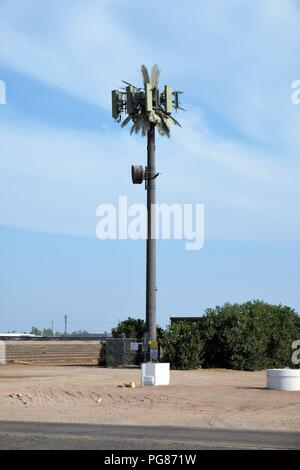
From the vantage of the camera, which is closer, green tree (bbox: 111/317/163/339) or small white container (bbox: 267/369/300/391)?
small white container (bbox: 267/369/300/391)

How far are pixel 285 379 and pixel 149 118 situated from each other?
71.7ft

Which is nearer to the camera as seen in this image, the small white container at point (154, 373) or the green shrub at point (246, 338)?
the small white container at point (154, 373)

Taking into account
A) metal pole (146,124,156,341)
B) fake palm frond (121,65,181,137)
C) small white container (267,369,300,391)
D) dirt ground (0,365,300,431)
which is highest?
fake palm frond (121,65,181,137)

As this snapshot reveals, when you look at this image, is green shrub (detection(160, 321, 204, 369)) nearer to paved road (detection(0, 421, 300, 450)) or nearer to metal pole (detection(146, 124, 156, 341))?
metal pole (detection(146, 124, 156, 341))

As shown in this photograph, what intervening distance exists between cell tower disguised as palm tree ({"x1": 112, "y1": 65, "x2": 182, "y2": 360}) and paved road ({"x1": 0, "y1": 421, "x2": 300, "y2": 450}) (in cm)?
2477

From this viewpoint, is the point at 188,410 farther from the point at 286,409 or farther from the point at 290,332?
the point at 290,332

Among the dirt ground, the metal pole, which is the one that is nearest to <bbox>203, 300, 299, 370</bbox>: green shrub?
the metal pole

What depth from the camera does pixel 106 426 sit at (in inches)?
679

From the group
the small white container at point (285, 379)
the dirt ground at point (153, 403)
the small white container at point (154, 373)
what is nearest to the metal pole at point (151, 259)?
the dirt ground at point (153, 403)

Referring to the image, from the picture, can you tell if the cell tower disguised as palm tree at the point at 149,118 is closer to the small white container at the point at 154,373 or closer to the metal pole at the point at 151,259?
the metal pole at the point at 151,259

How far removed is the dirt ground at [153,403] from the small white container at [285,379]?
444 mm

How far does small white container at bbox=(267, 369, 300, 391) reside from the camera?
25.6m

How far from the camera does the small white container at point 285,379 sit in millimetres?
25641
